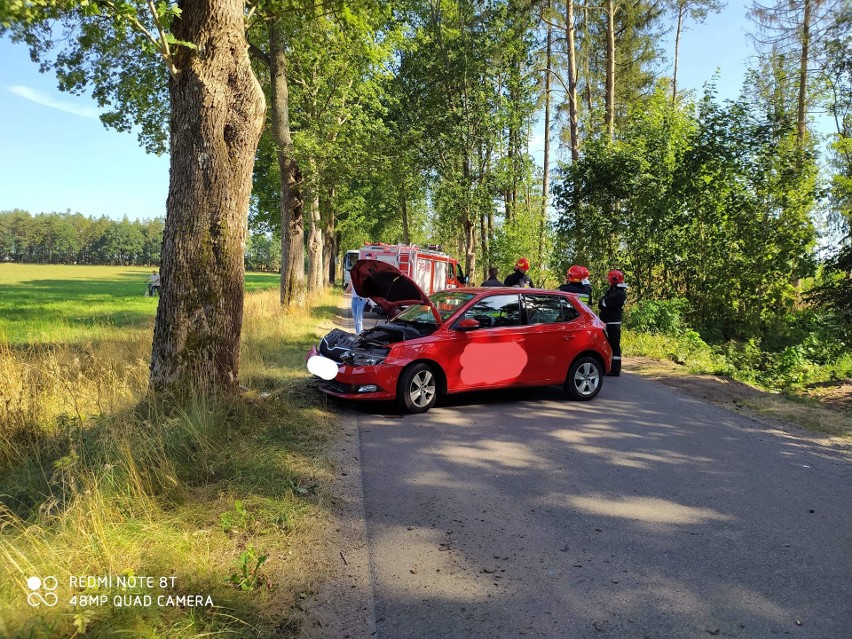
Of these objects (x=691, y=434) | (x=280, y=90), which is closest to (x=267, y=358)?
(x=691, y=434)

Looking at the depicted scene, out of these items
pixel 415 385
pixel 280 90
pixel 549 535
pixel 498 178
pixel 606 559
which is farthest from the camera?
pixel 498 178

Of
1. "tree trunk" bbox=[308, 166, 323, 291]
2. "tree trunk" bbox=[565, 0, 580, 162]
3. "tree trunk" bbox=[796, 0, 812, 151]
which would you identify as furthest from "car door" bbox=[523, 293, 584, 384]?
"tree trunk" bbox=[308, 166, 323, 291]

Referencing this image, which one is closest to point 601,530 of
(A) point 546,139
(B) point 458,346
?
(B) point 458,346

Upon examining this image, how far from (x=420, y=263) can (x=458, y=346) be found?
13.1 m

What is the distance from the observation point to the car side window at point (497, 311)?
24.8 ft

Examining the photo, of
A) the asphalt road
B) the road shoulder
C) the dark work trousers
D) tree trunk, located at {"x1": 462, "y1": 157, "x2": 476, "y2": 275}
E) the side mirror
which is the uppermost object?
tree trunk, located at {"x1": 462, "y1": 157, "x2": 476, "y2": 275}

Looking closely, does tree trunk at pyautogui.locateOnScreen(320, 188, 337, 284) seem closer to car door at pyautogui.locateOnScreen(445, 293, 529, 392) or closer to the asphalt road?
car door at pyautogui.locateOnScreen(445, 293, 529, 392)

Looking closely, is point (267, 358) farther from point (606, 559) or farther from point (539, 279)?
point (539, 279)

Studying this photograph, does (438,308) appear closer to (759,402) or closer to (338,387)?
(338,387)

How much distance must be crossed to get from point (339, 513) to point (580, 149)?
53.1ft

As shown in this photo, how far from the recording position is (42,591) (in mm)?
2498

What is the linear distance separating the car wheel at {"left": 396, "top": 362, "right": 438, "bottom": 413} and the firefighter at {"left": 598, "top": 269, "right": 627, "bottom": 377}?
4479 mm

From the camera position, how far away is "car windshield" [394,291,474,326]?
7.58 meters

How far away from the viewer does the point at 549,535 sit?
3.88 metres
